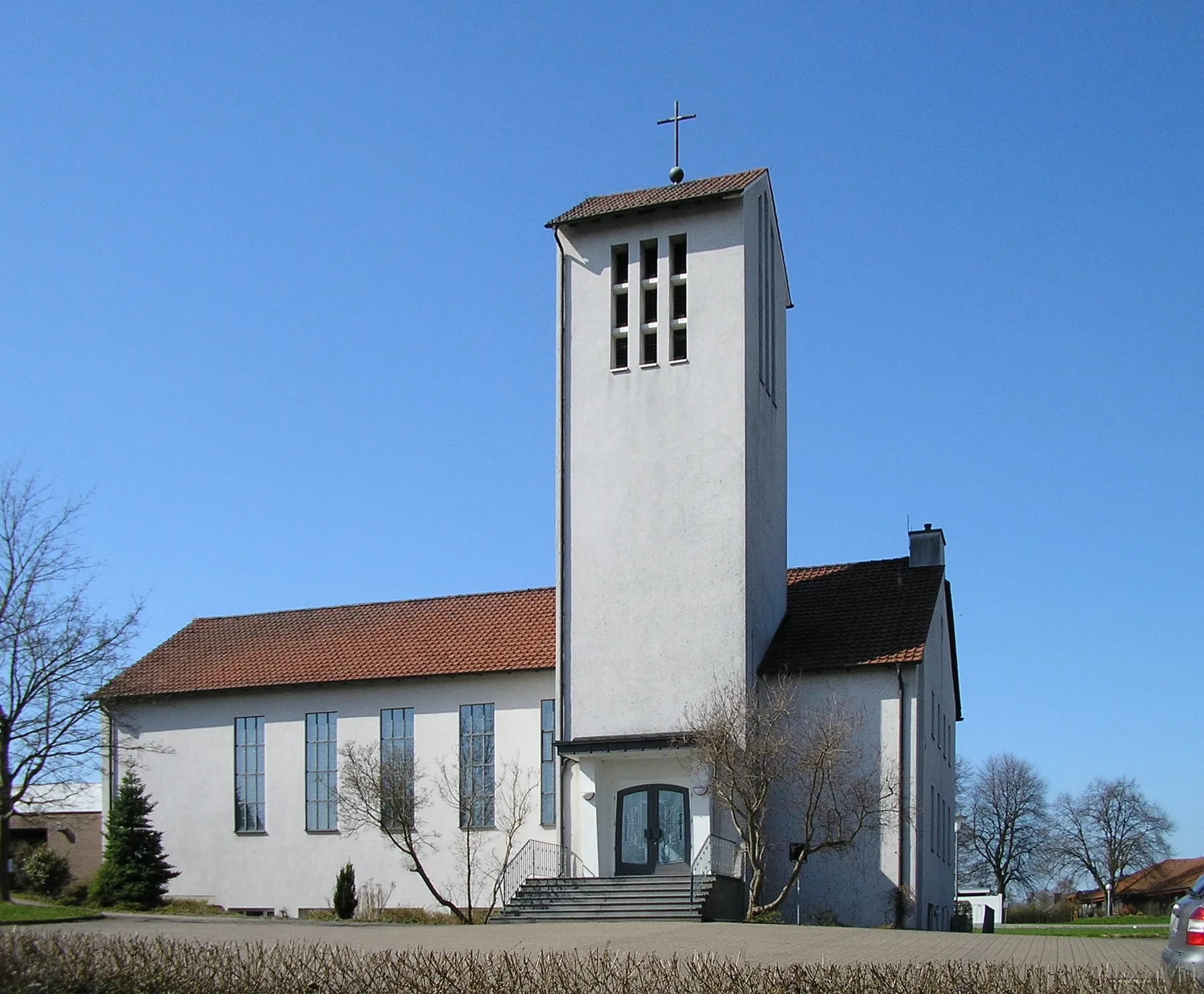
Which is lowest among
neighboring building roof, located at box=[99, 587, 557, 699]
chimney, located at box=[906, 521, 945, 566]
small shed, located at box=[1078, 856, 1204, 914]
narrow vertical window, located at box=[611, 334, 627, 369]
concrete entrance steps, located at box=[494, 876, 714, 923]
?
small shed, located at box=[1078, 856, 1204, 914]

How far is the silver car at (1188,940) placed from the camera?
10.1 meters

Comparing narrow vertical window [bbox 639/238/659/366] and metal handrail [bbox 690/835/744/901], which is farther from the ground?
narrow vertical window [bbox 639/238/659/366]

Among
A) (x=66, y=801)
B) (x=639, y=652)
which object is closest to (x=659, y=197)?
(x=639, y=652)

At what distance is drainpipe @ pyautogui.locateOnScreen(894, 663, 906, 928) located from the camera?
92.0ft

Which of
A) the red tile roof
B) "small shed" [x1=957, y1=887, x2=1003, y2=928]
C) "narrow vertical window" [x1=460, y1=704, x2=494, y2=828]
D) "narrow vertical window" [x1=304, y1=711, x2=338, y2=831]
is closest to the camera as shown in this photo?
the red tile roof

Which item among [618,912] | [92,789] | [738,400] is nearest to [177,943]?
[618,912]

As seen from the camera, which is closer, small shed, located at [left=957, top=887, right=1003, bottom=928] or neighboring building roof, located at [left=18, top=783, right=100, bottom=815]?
neighboring building roof, located at [left=18, top=783, right=100, bottom=815]

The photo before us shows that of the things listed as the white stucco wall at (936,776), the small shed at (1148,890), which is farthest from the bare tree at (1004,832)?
the white stucco wall at (936,776)

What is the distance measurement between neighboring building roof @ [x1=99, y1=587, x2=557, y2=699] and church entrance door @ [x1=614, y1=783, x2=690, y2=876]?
4778 mm

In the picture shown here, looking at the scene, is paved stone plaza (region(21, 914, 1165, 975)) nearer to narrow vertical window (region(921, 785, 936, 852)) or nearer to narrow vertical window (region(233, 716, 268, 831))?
narrow vertical window (region(921, 785, 936, 852))

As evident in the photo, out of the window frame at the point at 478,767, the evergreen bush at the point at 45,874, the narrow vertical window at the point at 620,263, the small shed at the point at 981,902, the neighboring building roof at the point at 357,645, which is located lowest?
the small shed at the point at 981,902

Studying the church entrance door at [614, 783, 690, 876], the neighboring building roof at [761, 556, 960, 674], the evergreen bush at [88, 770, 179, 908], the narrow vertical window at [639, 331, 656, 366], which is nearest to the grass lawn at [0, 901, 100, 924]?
the evergreen bush at [88, 770, 179, 908]

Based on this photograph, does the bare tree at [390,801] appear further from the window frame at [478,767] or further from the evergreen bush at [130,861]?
the evergreen bush at [130,861]

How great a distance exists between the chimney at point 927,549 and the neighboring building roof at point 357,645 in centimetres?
Answer: 923
